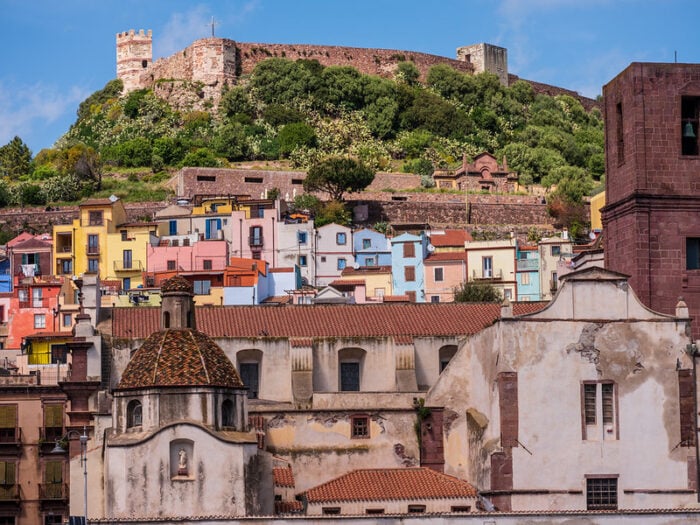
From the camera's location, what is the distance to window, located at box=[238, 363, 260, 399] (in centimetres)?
5891

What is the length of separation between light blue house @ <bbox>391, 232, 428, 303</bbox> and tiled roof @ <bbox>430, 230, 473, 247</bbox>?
2.57 metres

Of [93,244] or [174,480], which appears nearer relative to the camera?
[174,480]

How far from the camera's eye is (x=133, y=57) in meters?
159

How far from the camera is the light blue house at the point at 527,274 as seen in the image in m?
98.4

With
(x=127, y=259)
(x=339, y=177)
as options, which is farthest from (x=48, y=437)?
(x=339, y=177)

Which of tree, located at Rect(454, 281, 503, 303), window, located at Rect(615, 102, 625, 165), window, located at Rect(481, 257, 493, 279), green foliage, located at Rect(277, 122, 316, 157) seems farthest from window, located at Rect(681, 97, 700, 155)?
green foliage, located at Rect(277, 122, 316, 157)

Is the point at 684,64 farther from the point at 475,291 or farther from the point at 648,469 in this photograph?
the point at 475,291

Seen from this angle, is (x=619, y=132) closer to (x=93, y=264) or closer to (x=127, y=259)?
(x=127, y=259)

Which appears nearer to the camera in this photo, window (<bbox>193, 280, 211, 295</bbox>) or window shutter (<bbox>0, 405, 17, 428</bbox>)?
window shutter (<bbox>0, 405, 17, 428</bbox>)

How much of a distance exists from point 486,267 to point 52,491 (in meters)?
43.6

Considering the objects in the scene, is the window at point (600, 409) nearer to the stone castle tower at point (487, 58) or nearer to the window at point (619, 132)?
the window at point (619, 132)

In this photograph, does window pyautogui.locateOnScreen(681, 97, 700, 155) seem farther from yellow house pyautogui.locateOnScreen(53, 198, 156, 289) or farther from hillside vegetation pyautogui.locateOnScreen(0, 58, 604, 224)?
hillside vegetation pyautogui.locateOnScreen(0, 58, 604, 224)

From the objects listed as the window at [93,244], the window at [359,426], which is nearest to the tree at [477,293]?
the window at [93,244]

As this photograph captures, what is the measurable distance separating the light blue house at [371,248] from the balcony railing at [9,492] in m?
46.6
